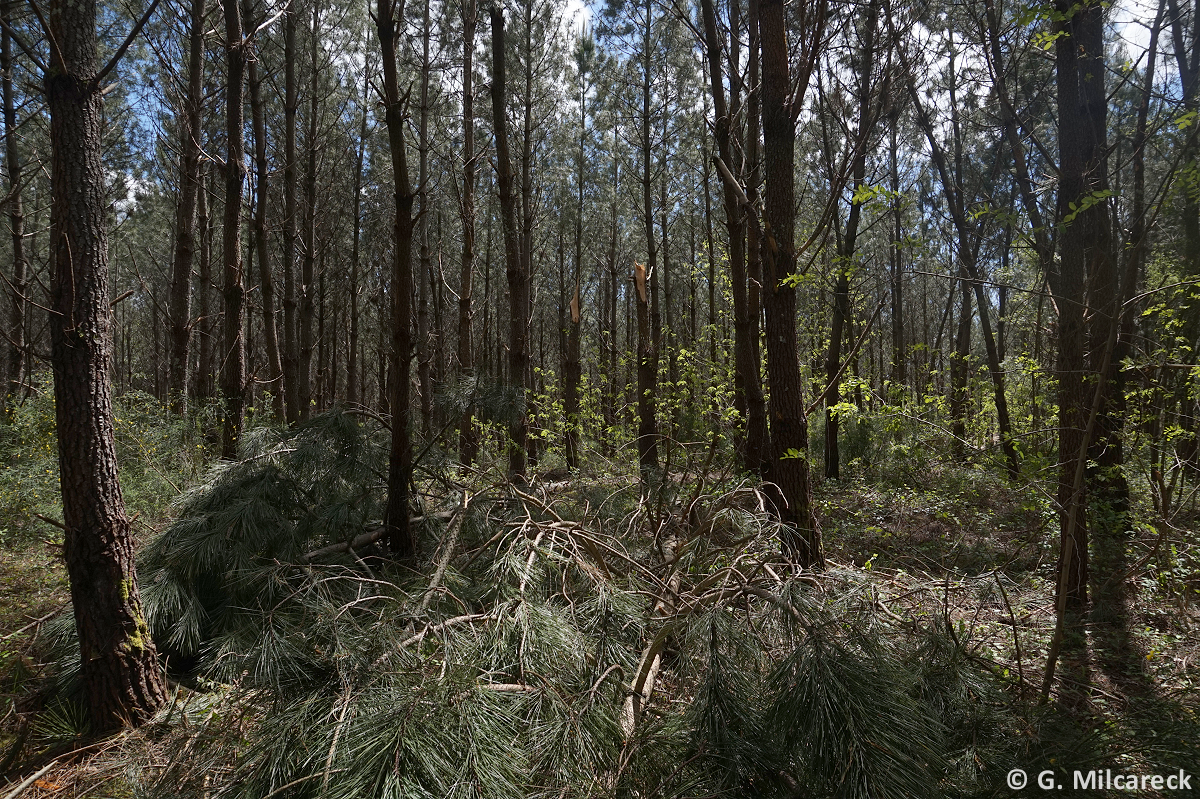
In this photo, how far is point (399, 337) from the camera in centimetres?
343

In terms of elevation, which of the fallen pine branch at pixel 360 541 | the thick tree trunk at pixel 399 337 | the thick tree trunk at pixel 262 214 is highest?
the thick tree trunk at pixel 262 214

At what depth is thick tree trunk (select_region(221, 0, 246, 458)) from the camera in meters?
5.24

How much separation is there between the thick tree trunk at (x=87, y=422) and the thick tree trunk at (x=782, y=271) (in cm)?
→ 328

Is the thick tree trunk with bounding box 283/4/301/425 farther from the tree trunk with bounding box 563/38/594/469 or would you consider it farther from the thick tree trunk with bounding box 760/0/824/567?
the thick tree trunk with bounding box 760/0/824/567

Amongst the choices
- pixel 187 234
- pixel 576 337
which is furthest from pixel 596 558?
pixel 576 337

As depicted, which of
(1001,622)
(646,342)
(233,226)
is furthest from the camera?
(646,342)

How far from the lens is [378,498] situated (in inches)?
143

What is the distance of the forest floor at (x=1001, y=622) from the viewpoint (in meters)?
2.14

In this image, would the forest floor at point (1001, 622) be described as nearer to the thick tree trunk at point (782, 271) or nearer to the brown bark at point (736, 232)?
the thick tree trunk at point (782, 271)

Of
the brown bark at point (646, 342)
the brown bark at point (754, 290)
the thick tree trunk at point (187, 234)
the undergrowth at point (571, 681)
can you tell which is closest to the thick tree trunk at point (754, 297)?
the brown bark at point (754, 290)

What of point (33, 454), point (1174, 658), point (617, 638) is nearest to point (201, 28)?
point (33, 454)

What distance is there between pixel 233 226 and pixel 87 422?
341cm

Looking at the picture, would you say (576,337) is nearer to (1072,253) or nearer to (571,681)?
(1072,253)

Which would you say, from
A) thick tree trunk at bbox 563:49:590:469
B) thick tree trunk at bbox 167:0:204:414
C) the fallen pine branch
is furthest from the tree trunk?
thick tree trunk at bbox 167:0:204:414
